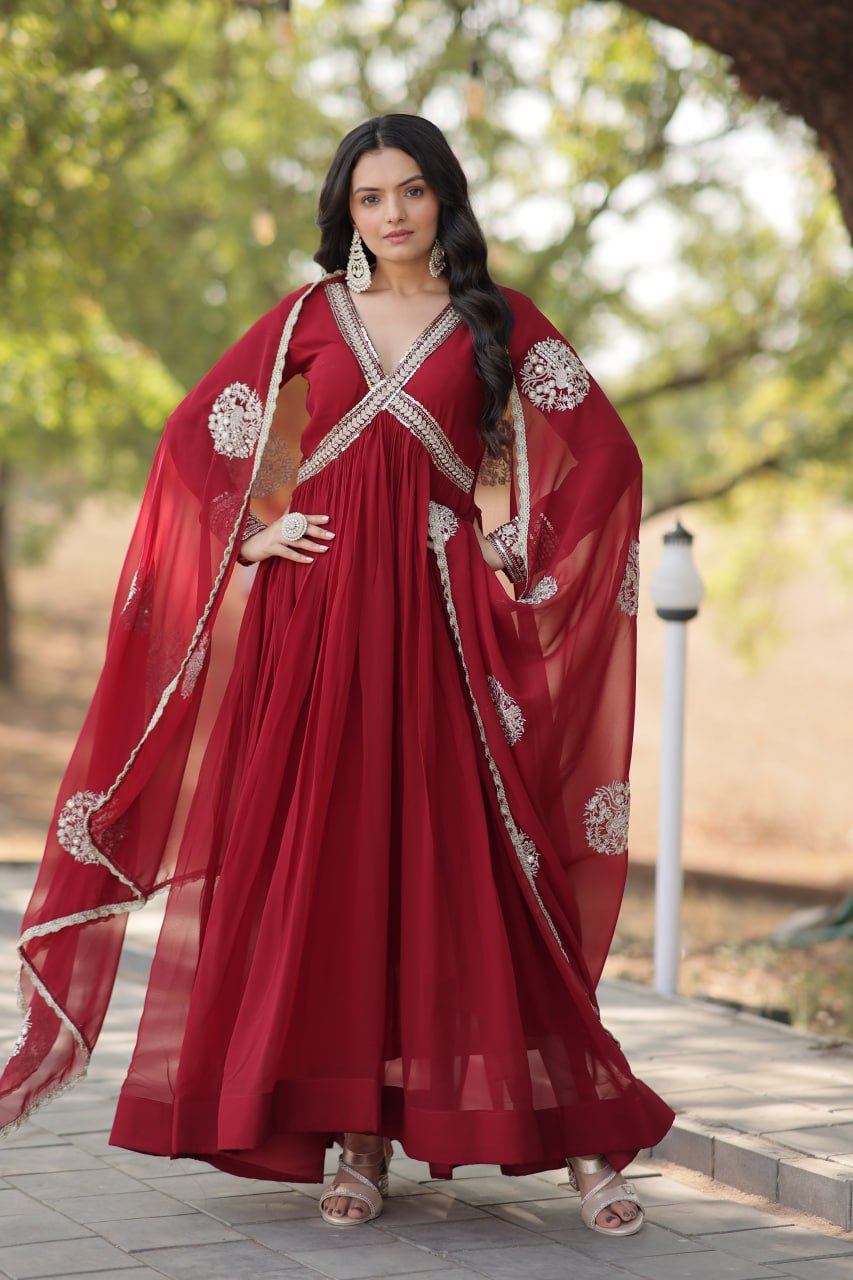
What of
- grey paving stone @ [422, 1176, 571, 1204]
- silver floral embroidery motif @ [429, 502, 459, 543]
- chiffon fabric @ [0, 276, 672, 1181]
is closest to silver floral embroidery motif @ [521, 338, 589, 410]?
chiffon fabric @ [0, 276, 672, 1181]

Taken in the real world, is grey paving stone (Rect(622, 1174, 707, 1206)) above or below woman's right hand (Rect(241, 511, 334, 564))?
below

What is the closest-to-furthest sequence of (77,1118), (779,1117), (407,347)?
(407,347), (779,1117), (77,1118)

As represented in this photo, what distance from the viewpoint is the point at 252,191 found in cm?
1144

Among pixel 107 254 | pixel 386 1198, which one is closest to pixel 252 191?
pixel 107 254

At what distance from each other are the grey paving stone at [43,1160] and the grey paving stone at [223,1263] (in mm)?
594

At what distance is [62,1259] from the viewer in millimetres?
2922

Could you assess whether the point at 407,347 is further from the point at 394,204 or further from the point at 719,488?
the point at 719,488

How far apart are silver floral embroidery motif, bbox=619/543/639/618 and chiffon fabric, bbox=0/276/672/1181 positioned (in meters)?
0.01

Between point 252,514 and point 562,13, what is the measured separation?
24.8 ft

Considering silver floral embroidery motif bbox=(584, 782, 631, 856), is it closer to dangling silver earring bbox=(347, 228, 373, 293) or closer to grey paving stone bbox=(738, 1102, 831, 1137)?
grey paving stone bbox=(738, 1102, 831, 1137)

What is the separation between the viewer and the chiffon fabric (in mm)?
3123

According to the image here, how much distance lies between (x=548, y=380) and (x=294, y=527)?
0.60 metres

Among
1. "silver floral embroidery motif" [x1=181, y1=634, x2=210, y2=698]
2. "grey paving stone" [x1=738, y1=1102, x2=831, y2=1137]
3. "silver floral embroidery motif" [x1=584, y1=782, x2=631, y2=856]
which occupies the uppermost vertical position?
"silver floral embroidery motif" [x1=181, y1=634, x2=210, y2=698]

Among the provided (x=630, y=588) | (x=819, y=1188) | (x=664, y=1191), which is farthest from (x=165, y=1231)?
(x=630, y=588)
